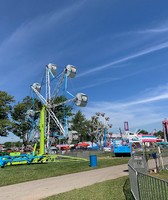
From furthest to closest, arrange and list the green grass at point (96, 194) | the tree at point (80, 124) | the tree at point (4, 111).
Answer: the tree at point (80, 124)
the tree at point (4, 111)
the green grass at point (96, 194)

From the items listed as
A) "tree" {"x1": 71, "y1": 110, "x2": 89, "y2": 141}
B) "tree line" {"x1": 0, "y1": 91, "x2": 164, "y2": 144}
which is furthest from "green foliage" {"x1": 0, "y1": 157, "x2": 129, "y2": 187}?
"tree" {"x1": 71, "y1": 110, "x2": 89, "y2": 141}

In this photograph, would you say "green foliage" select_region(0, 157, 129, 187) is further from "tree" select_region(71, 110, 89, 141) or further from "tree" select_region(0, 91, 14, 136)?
"tree" select_region(71, 110, 89, 141)

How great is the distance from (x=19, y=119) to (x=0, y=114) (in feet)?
34.9

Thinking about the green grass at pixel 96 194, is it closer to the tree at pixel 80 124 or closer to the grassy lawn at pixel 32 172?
the grassy lawn at pixel 32 172

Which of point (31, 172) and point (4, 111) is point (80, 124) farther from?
point (31, 172)

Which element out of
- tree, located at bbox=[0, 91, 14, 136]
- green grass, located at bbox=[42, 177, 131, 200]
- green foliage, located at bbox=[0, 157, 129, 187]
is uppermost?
tree, located at bbox=[0, 91, 14, 136]

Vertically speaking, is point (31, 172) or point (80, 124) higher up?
point (80, 124)

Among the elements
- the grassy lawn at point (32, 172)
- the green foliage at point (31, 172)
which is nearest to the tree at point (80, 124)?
the grassy lawn at point (32, 172)

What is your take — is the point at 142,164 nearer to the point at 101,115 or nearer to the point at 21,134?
the point at 21,134

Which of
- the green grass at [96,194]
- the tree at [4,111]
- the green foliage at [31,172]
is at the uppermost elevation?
the tree at [4,111]

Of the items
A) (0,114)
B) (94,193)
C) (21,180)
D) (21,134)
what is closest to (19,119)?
(21,134)

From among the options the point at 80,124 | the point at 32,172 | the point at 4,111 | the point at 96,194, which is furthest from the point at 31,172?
the point at 80,124

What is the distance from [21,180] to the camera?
13.5 m

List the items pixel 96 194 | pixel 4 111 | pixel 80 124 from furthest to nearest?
pixel 80 124
pixel 4 111
pixel 96 194
